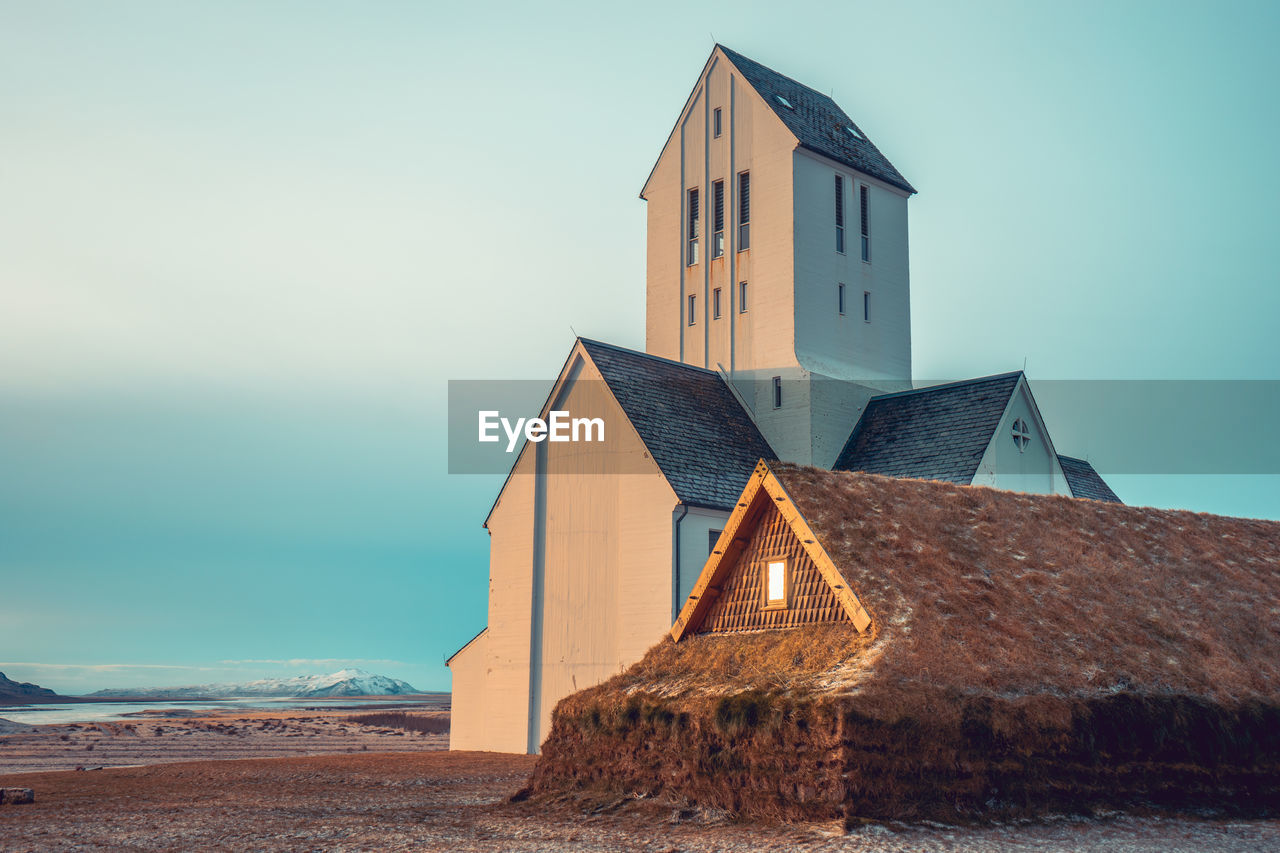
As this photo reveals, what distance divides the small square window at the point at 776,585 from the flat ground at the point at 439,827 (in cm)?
385

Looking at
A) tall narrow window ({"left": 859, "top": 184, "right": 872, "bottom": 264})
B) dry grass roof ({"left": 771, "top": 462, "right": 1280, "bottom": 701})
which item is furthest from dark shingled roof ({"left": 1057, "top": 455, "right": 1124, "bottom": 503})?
dry grass roof ({"left": 771, "top": 462, "right": 1280, "bottom": 701})

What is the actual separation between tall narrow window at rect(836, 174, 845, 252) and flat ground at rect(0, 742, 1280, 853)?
22.0m

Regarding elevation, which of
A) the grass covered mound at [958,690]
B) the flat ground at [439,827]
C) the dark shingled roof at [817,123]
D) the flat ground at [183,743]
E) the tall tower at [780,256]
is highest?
the dark shingled roof at [817,123]

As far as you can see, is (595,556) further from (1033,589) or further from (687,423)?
(1033,589)

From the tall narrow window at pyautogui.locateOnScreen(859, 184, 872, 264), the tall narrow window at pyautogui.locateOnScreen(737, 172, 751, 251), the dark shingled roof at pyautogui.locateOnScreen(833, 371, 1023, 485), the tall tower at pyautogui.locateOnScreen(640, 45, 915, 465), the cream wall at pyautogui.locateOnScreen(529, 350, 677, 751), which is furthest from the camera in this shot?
the tall narrow window at pyautogui.locateOnScreen(859, 184, 872, 264)

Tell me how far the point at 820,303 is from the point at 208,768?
22.6 metres

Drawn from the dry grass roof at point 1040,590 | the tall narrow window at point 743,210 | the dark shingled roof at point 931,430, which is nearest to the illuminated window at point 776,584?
the dry grass roof at point 1040,590

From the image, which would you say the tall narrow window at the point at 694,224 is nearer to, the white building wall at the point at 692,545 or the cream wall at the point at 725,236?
the cream wall at the point at 725,236

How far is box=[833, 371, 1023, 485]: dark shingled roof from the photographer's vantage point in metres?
32.6

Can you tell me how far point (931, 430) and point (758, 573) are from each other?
16.5 metres

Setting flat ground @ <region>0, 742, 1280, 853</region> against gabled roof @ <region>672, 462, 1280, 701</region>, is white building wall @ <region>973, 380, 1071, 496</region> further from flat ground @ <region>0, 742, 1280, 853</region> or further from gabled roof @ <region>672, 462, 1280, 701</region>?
flat ground @ <region>0, 742, 1280, 853</region>

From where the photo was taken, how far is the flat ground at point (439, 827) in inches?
575

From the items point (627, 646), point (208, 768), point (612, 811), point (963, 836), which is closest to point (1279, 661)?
point (963, 836)

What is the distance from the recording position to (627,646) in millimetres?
30172
